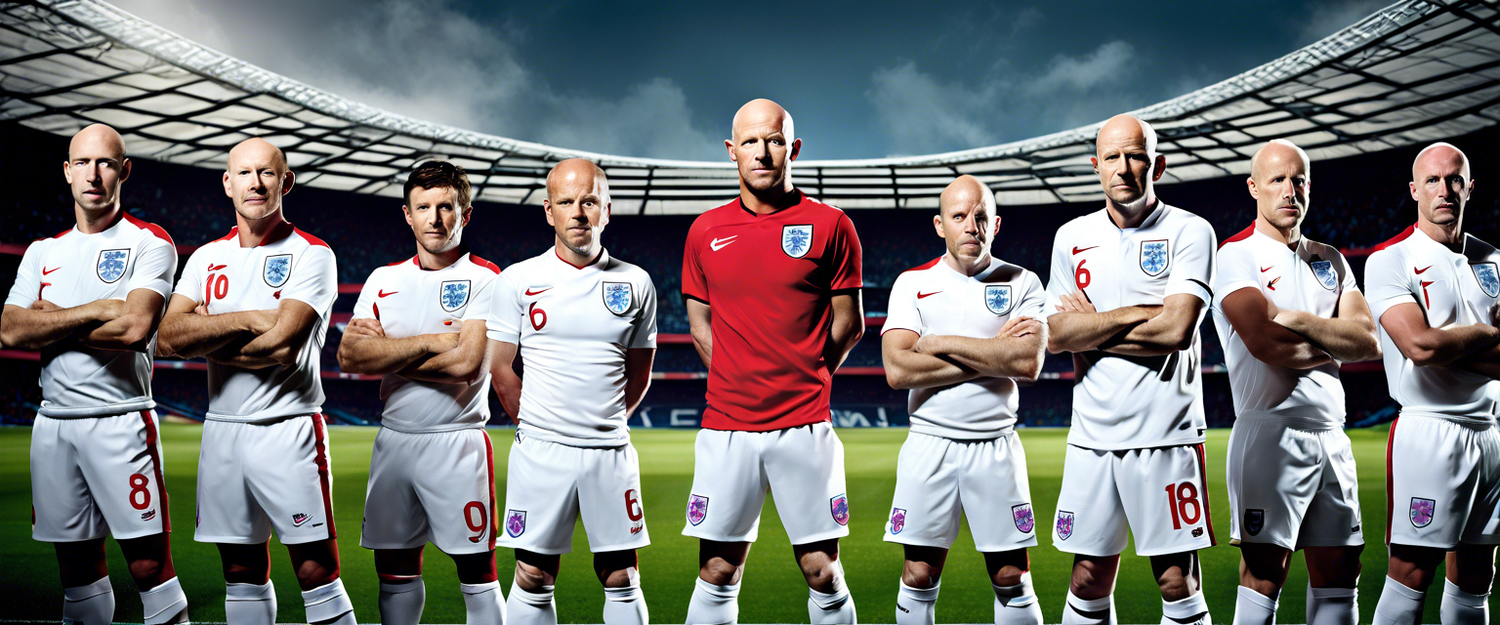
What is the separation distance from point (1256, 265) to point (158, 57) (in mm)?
17148

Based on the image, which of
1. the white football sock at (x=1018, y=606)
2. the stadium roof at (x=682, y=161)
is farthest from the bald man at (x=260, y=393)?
the stadium roof at (x=682, y=161)

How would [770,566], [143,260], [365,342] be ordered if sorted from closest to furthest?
1. [365,342]
2. [143,260]
3. [770,566]

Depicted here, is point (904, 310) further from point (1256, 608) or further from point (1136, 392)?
point (1256, 608)

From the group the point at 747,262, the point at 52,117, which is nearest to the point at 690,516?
the point at 747,262

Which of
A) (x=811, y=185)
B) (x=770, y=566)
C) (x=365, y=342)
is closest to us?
(x=365, y=342)

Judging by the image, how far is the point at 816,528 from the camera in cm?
319

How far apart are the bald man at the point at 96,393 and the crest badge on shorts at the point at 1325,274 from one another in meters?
4.67

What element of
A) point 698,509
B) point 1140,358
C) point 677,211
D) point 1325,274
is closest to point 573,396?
point 698,509

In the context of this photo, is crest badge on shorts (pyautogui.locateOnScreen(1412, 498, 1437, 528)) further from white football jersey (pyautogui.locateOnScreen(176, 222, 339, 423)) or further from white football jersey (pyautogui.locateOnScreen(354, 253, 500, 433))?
white football jersey (pyautogui.locateOnScreen(176, 222, 339, 423))

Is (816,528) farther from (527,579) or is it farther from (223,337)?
(223,337)

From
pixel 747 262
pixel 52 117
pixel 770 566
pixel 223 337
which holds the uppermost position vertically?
pixel 52 117

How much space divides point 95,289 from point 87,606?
1338 millimetres

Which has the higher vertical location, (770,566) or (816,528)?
(816,528)

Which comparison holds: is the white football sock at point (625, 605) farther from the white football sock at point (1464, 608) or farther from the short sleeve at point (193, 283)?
the white football sock at point (1464, 608)
